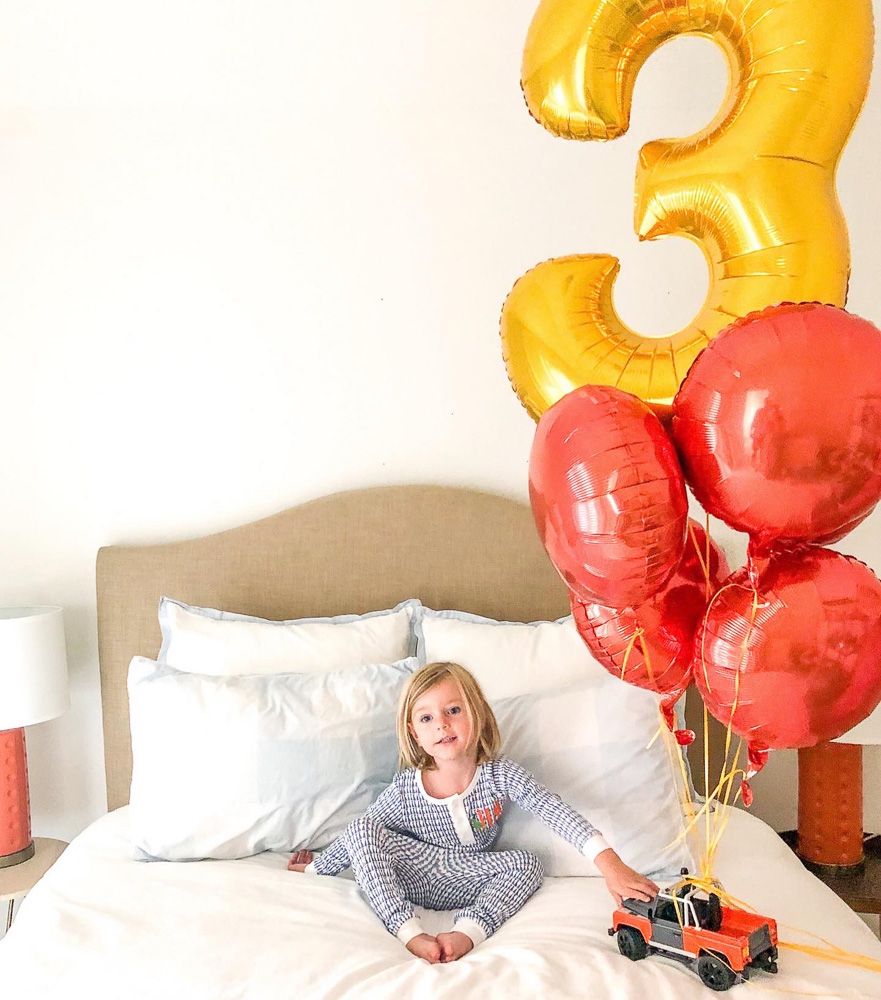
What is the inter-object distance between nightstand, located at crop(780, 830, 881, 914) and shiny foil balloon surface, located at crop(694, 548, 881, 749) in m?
1.25

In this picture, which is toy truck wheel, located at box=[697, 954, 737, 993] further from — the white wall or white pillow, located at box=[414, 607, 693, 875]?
the white wall

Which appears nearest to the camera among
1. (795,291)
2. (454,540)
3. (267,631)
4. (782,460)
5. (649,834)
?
(782,460)

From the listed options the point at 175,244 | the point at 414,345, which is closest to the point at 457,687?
the point at 414,345

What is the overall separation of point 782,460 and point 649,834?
46.4 inches

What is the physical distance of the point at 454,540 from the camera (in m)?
2.40

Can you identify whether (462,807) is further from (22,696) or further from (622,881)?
(22,696)

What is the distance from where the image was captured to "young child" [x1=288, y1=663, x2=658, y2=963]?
1.73 metres

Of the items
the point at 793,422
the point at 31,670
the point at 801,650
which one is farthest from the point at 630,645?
the point at 31,670

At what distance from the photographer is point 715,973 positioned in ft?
4.63

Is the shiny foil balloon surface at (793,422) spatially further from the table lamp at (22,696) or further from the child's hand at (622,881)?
the table lamp at (22,696)

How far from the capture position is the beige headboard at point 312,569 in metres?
2.40

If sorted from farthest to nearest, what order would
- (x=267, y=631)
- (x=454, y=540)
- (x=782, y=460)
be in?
(x=454, y=540) < (x=267, y=631) < (x=782, y=460)

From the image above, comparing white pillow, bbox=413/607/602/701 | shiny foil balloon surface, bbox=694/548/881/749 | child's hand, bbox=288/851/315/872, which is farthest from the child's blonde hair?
shiny foil balloon surface, bbox=694/548/881/749

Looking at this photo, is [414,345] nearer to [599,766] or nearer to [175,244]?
[175,244]
